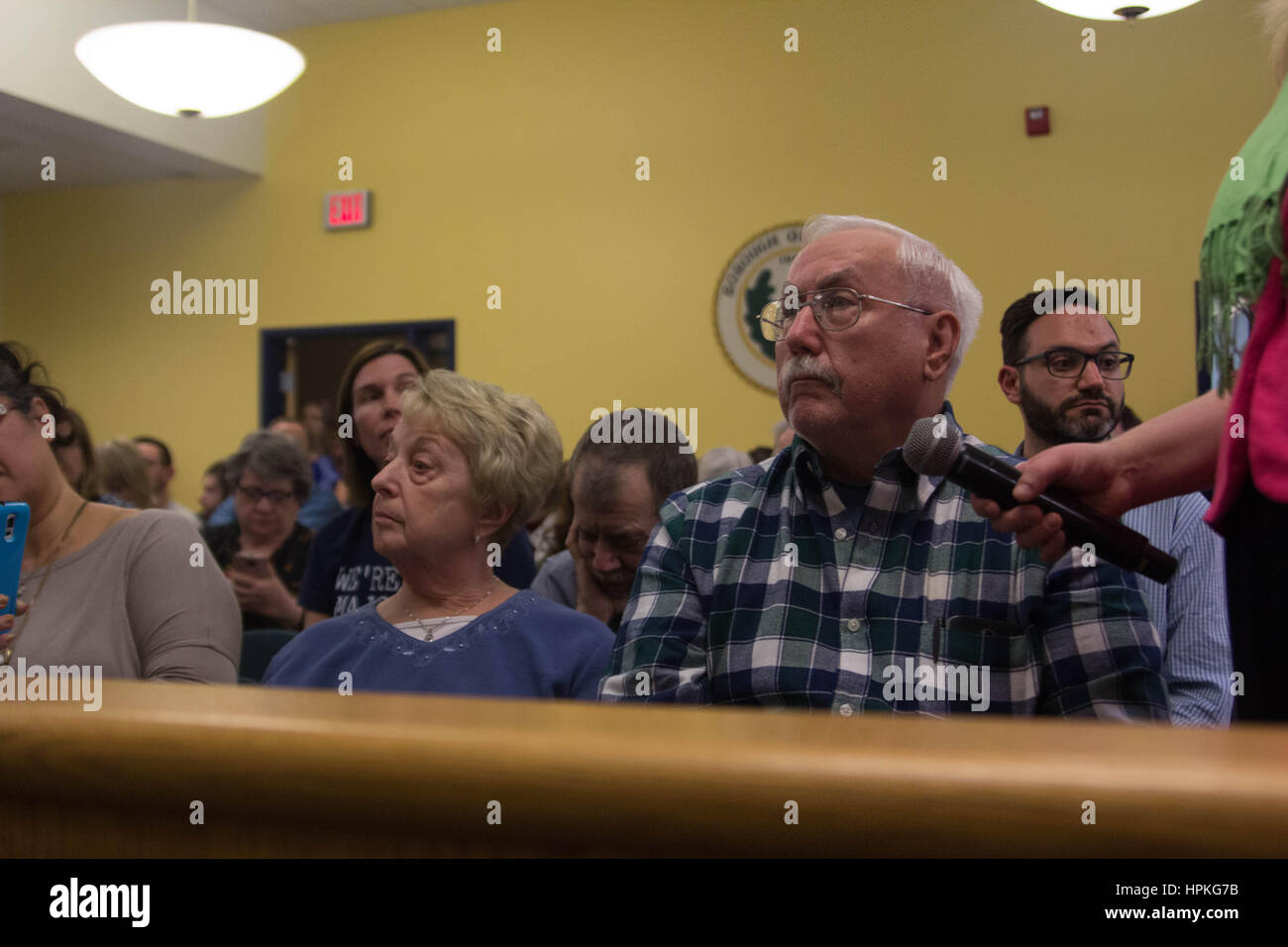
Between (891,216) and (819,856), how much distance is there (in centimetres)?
493

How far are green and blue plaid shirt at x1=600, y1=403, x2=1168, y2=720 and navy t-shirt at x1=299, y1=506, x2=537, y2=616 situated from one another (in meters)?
0.85

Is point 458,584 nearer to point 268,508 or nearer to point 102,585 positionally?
point 102,585

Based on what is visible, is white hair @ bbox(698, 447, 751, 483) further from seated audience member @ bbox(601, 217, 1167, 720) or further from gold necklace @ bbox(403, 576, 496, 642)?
seated audience member @ bbox(601, 217, 1167, 720)

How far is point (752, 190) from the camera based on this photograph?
536 centimetres

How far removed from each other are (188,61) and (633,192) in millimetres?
2222

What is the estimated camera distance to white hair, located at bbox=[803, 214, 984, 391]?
165 cm

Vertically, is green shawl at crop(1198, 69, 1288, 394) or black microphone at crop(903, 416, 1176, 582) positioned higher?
green shawl at crop(1198, 69, 1288, 394)

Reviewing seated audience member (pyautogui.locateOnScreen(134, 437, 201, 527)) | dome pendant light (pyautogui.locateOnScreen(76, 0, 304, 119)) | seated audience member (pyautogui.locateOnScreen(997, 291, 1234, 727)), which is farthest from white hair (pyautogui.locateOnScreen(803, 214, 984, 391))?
seated audience member (pyautogui.locateOnScreen(134, 437, 201, 527))

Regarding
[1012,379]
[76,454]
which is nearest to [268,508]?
[76,454]

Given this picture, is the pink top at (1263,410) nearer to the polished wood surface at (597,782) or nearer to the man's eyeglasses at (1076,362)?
the polished wood surface at (597,782)

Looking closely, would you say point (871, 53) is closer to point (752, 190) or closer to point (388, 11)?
point (752, 190)

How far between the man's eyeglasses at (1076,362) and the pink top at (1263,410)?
136 centimetres

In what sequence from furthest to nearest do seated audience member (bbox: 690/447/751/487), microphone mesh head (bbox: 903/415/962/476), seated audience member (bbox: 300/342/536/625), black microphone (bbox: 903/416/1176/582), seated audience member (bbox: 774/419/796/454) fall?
1. seated audience member (bbox: 774/419/796/454)
2. seated audience member (bbox: 690/447/751/487)
3. seated audience member (bbox: 300/342/536/625)
4. microphone mesh head (bbox: 903/415/962/476)
5. black microphone (bbox: 903/416/1176/582)

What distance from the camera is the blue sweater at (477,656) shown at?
1706 millimetres
